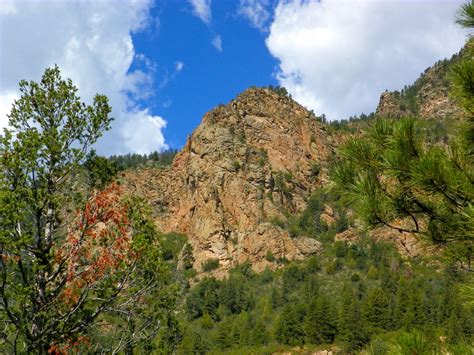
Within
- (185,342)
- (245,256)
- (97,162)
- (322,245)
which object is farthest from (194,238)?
(97,162)

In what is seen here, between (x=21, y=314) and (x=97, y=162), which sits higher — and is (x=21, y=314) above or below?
below

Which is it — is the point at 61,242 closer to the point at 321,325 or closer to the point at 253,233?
the point at 321,325

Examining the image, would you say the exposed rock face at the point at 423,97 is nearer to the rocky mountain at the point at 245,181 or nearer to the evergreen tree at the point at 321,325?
the rocky mountain at the point at 245,181

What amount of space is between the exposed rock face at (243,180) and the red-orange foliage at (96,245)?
89008 millimetres

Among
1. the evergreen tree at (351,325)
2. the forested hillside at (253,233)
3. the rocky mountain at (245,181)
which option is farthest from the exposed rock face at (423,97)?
the evergreen tree at (351,325)

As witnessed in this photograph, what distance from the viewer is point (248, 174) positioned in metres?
111

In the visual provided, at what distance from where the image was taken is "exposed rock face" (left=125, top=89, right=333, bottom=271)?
332 feet

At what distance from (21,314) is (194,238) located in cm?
9837

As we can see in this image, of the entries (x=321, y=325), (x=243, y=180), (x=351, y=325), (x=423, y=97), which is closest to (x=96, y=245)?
(x=351, y=325)

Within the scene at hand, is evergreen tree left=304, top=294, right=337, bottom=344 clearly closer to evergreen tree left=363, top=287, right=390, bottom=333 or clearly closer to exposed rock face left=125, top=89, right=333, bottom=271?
evergreen tree left=363, top=287, right=390, bottom=333

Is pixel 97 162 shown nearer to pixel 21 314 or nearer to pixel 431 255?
pixel 21 314

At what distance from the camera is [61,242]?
9375mm

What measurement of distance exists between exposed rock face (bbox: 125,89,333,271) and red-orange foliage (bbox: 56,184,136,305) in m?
89.0

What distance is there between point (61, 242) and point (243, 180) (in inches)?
3947
